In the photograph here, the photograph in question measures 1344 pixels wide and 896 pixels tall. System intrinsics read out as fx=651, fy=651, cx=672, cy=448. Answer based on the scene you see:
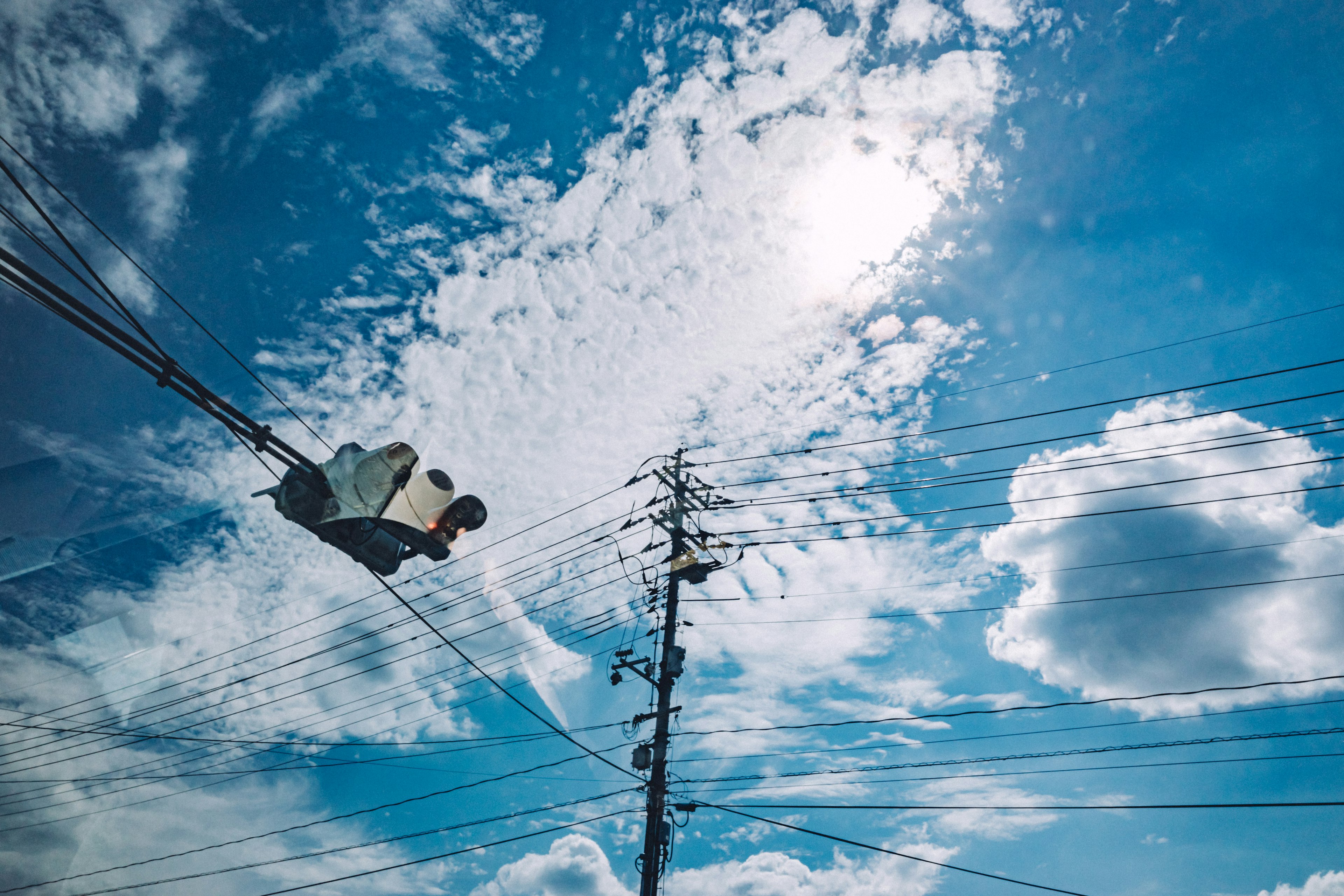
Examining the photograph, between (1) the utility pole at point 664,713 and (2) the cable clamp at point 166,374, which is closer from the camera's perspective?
(2) the cable clamp at point 166,374

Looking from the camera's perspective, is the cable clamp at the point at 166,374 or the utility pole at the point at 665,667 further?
the utility pole at the point at 665,667

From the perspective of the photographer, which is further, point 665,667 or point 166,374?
point 665,667

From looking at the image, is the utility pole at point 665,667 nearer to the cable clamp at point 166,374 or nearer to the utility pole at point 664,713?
the utility pole at point 664,713

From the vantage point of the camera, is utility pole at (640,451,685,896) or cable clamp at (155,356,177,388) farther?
utility pole at (640,451,685,896)

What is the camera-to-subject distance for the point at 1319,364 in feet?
31.1

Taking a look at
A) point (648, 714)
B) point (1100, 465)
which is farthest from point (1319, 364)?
point (648, 714)

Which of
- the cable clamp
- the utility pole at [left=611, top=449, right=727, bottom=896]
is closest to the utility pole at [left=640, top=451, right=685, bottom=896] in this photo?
the utility pole at [left=611, top=449, right=727, bottom=896]

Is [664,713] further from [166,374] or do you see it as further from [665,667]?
[166,374]

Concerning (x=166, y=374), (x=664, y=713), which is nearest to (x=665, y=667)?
(x=664, y=713)

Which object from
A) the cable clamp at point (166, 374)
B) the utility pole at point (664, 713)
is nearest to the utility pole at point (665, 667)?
the utility pole at point (664, 713)

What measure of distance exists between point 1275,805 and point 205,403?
43.4 ft

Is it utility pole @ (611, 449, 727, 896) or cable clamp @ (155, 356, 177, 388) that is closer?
cable clamp @ (155, 356, 177, 388)

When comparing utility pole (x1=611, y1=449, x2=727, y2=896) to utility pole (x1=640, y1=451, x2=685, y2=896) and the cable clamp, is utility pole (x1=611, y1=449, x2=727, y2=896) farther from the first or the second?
the cable clamp

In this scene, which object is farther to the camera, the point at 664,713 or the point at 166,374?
the point at 664,713
